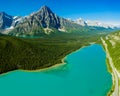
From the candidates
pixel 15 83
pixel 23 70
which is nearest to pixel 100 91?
pixel 15 83

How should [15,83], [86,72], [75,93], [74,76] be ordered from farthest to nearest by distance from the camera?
[86,72] → [74,76] → [15,83] → [75,93]

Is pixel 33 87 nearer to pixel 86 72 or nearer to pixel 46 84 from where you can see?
pixel 46 84

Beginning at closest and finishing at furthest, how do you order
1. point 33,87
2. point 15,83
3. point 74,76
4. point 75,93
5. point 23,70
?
point 75,93 < point 33,87 < point 15,83 < point 74,76 < point 23,70

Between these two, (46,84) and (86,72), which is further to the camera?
(86,72)

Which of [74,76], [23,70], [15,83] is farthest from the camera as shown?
[23,70]

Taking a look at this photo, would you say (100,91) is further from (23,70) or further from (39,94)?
(23,70)

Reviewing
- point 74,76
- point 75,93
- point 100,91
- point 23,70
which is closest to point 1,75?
point 23,70
